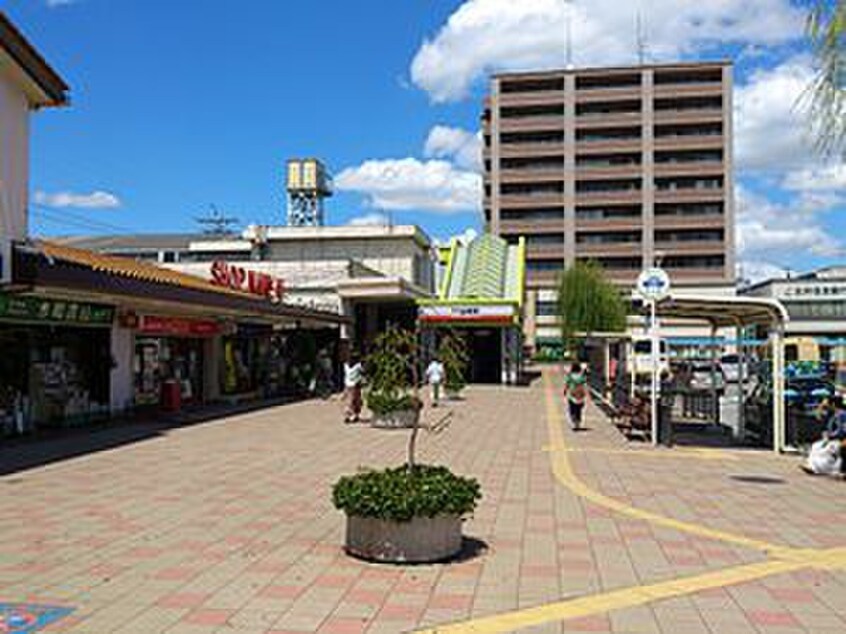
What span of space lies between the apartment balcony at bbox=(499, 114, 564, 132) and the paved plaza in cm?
7113

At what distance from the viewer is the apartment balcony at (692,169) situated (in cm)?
7781

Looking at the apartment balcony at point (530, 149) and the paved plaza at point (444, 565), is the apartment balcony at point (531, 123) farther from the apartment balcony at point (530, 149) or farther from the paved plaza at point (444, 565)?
the paved plaza at point (444, 565)

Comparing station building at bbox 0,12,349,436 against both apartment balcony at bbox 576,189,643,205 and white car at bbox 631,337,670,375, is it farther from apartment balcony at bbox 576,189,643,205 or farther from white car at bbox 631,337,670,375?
apartment balcony at bbox 576,189,643,205

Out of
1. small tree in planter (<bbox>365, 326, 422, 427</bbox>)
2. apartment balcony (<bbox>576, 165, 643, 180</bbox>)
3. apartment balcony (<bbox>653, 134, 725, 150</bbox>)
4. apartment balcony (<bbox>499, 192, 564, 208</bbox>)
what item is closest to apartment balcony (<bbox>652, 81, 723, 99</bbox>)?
apartment balcony (<bbox>653, 134, 725, 150</bbox>)

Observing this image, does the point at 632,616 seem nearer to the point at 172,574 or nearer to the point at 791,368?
the point at 172,574

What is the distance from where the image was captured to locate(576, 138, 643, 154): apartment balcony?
79.8m

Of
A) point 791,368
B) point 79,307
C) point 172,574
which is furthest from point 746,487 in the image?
point 791,368

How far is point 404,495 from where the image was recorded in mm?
6777

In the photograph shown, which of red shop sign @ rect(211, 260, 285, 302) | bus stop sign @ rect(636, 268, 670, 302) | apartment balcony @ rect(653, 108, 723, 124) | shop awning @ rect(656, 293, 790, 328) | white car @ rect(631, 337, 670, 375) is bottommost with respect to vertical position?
white car @ rect(631, 337, 670, 375)

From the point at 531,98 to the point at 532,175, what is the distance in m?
7.63

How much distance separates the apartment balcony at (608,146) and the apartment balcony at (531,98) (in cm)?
489

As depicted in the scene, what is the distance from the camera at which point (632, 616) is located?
18.4 ft

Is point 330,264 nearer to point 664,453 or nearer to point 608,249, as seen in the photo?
point 664,453

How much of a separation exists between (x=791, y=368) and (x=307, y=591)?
1396 inches
